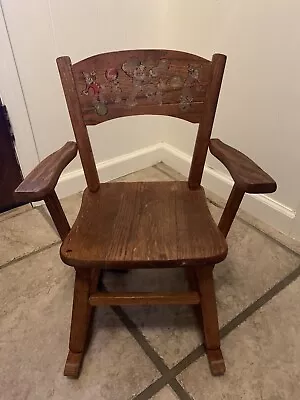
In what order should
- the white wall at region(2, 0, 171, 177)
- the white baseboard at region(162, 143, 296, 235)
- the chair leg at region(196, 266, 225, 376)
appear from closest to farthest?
the chair leg at region(196, 266, 225, 376) → the white wall at region(2, 0, 171, 177) → the white baseboard at region(162, 143, 296, 235)

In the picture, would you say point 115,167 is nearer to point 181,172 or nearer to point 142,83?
point 181,172

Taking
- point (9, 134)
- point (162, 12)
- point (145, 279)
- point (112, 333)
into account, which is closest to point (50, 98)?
point (9, 134)

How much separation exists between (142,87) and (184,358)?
73 cm

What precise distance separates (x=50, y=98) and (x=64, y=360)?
93 centimetres

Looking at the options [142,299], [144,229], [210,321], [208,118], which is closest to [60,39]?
[208,118]

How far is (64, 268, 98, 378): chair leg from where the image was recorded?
2.91ft

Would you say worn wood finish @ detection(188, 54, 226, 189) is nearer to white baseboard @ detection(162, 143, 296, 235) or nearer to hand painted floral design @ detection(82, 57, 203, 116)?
hand painted floral design @ detection(82, 57, 203, 116)

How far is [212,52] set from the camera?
4.60 ft

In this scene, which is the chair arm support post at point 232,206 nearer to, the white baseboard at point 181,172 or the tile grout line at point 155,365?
the tile grout line at point 155,365

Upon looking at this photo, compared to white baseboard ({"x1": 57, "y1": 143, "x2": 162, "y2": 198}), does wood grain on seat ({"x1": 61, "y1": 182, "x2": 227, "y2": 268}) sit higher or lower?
higher

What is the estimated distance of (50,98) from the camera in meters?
1.42

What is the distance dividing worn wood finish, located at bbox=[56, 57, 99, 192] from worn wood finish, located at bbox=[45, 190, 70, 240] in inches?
7.5

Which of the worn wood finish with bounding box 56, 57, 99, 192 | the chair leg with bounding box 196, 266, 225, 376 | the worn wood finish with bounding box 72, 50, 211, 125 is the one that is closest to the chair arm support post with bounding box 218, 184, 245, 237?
the chair leg with bounding box 196, 266, 225, 376

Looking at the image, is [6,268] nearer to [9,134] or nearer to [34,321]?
[34,321]
